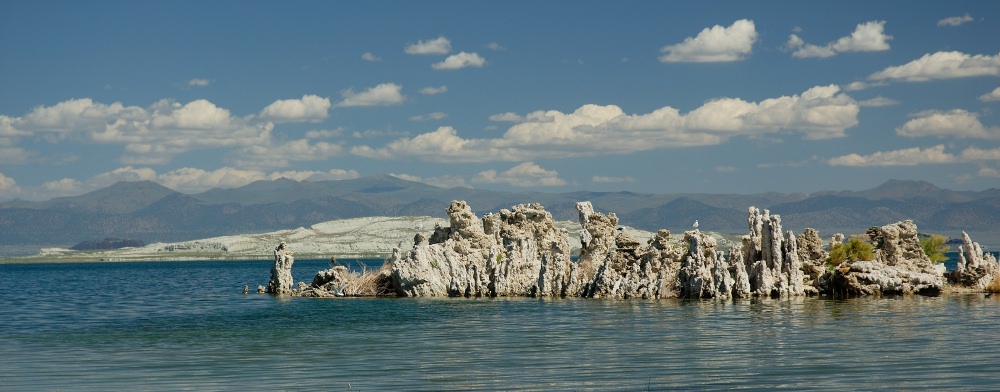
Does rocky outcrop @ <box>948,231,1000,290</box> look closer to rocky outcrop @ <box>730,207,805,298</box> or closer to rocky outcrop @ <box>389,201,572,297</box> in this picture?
rocky outcrop @ <box>730,207,805,298</box>

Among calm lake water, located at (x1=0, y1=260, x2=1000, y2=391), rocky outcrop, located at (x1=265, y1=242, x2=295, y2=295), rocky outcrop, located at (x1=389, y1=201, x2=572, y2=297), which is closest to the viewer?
calm lake water, located at (x1=0, y1=260, x2=1000, y2=391)

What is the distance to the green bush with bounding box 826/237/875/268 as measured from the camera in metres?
52.9

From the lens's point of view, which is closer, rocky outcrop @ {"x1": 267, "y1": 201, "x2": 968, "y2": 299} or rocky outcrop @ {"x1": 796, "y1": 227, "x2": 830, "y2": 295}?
rocky outcrop @ {"x1": 267, "y1": 201, "x2": 968, "y2": 299}

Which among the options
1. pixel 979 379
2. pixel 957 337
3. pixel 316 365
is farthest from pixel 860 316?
pixel 316 365

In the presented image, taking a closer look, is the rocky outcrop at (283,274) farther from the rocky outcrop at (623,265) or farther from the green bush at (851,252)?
the green bush at (851,252)

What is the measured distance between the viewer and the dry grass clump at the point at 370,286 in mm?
57000

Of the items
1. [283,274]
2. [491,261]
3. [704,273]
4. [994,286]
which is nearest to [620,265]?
[704,273]

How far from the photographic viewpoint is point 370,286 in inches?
2251

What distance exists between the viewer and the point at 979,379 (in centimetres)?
2309

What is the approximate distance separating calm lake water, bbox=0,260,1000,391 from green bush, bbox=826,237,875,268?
6692mm

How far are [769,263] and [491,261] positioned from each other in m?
13.8

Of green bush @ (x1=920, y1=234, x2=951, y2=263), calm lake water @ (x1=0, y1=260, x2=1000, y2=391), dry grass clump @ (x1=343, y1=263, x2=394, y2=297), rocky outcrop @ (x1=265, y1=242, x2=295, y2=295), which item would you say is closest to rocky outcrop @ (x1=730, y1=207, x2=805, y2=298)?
calm lake water @ (x1=0, y1=260, x2=1000, y2=391)

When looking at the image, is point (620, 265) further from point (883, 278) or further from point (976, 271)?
point (976, 271)

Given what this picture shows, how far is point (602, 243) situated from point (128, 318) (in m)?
22.1
